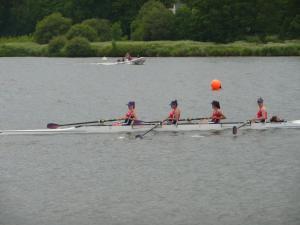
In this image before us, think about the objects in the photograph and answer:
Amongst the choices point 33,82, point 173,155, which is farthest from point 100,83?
point 173,155

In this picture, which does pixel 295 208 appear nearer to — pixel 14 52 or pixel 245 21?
pixel 245 21

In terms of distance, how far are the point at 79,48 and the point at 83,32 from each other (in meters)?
4.46

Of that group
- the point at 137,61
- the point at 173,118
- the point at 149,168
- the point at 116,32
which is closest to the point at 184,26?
the point at 116,32

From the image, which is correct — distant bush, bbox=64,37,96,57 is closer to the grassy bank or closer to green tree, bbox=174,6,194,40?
the grassy bank

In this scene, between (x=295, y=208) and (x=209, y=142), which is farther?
(x=209, y=142)

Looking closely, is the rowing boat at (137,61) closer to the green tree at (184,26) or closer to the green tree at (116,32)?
the green tree at (184,26)

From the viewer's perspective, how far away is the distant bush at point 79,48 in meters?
102

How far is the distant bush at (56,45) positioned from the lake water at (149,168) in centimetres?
4339

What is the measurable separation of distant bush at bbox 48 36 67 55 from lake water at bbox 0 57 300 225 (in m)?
43.4

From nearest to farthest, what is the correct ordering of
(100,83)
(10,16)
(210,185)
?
(210,185), (100,83), (10,16)

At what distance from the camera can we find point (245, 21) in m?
105

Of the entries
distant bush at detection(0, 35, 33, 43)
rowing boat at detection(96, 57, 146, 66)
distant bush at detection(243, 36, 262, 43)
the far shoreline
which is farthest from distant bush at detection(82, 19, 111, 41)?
rowing boat at detection(96, 57, 146, 66)

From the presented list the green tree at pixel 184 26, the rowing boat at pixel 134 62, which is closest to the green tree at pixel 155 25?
the green tree at pixel 184 26

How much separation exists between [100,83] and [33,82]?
608 cm
